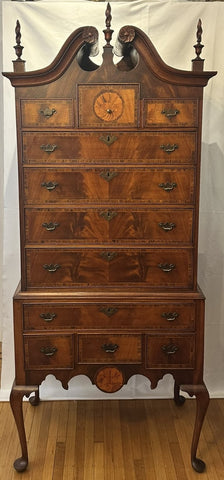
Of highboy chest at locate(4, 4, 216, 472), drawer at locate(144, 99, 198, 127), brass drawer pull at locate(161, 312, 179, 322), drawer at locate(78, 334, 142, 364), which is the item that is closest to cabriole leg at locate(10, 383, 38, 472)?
highboy chest at locate(4, 4, 216, 472)

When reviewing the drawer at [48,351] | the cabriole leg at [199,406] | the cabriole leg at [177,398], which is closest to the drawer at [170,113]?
the drawer at [48,351]

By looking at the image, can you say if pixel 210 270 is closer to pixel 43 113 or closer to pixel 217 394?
pixel 217 394

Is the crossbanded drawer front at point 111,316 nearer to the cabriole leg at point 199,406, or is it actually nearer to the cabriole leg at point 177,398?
the cabriole leg at point 199,406

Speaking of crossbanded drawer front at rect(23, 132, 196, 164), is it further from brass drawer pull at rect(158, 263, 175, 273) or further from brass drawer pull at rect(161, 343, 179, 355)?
brass drawer pull at rect(161, 343, 179, 355)

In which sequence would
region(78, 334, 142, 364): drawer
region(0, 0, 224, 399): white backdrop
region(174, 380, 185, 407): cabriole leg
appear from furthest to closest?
region(174, 380, 185, 407): cabriole leg, region(0, 0, 224, 399): white backdrop, region(78, 334, 142, 364): drawer

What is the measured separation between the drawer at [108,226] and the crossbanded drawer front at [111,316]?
321 millimetres

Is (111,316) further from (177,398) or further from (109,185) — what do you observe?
(177,398)

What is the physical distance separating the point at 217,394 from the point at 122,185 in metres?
1.67

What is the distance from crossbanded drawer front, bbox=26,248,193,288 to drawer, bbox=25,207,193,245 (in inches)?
2.3

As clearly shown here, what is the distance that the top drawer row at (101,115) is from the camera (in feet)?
8.01

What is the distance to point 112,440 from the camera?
294cm

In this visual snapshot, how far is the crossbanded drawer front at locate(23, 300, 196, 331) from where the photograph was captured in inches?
103

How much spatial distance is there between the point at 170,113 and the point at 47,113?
1.86 ft

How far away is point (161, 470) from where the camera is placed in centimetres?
269
